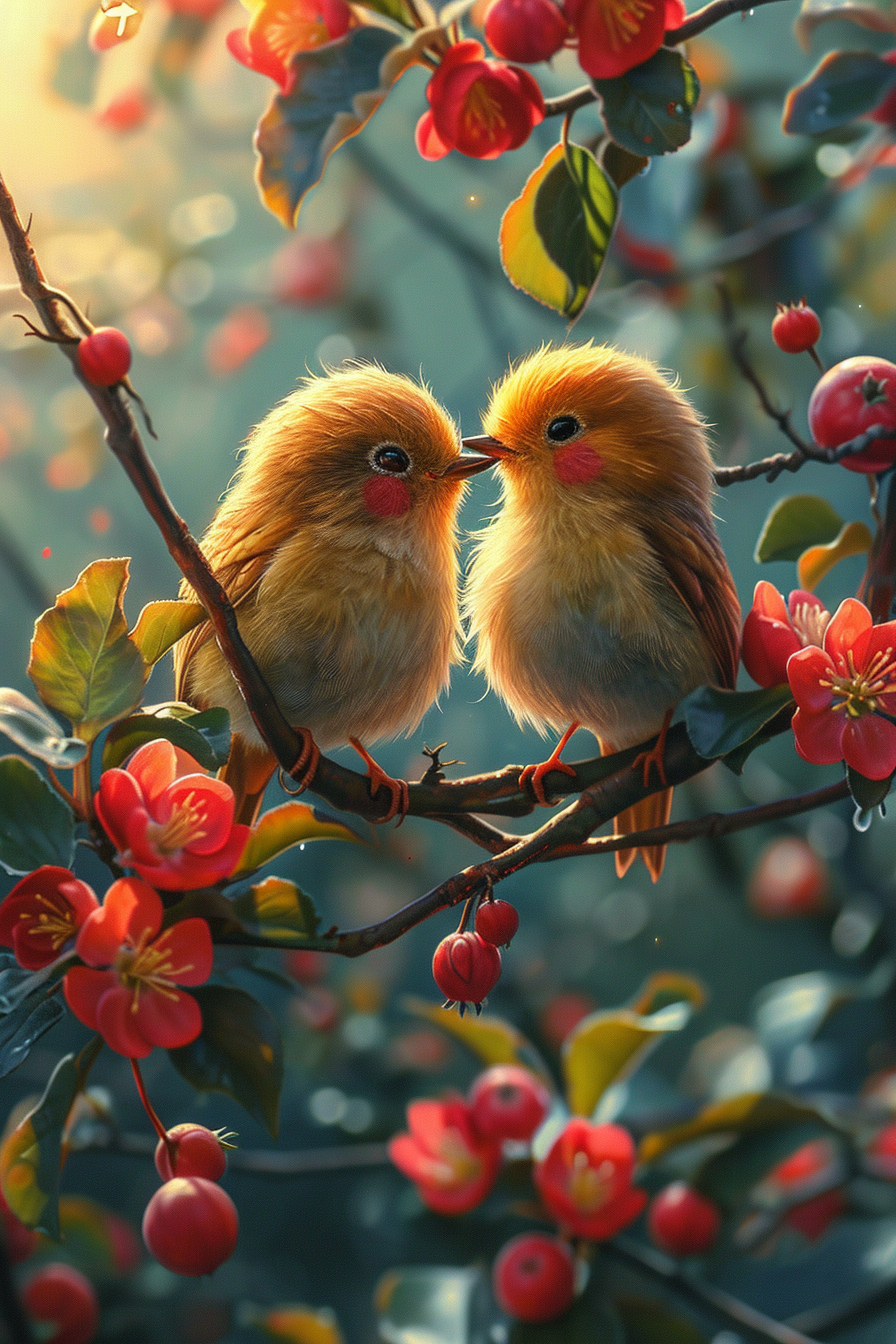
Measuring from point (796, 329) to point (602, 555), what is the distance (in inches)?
4.8

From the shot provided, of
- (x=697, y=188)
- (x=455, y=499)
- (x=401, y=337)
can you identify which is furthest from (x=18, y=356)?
(x=697, y=188)

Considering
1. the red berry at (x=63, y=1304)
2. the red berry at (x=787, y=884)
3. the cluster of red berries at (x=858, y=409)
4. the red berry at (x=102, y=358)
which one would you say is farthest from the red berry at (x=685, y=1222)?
the red berry at (x=102, y=358)

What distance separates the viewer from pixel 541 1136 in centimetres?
55

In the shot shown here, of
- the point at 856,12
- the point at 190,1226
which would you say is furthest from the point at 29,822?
the point at 856,12

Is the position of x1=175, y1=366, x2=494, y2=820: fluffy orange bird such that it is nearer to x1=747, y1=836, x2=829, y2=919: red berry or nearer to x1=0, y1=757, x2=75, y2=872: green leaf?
x1=0, y1=757, x2=75, y2=872: green leaf

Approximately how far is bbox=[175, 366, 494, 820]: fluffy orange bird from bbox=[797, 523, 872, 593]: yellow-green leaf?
0.15 metres

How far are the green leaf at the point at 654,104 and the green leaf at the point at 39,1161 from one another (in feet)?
1.11

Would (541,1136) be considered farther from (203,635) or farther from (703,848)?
(203,635)

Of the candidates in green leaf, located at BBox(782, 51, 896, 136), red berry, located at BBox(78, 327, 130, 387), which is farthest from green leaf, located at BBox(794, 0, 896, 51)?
red berry, located at BBox(78, 327, 130, 387)

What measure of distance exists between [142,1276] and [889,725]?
52cm

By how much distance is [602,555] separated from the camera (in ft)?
1.18

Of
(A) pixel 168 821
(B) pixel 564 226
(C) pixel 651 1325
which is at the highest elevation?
(B) pixel 564 226

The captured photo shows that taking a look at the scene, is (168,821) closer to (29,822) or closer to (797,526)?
(29,822)

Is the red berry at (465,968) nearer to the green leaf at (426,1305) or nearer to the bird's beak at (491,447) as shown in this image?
the bird's beak at (491,447)
